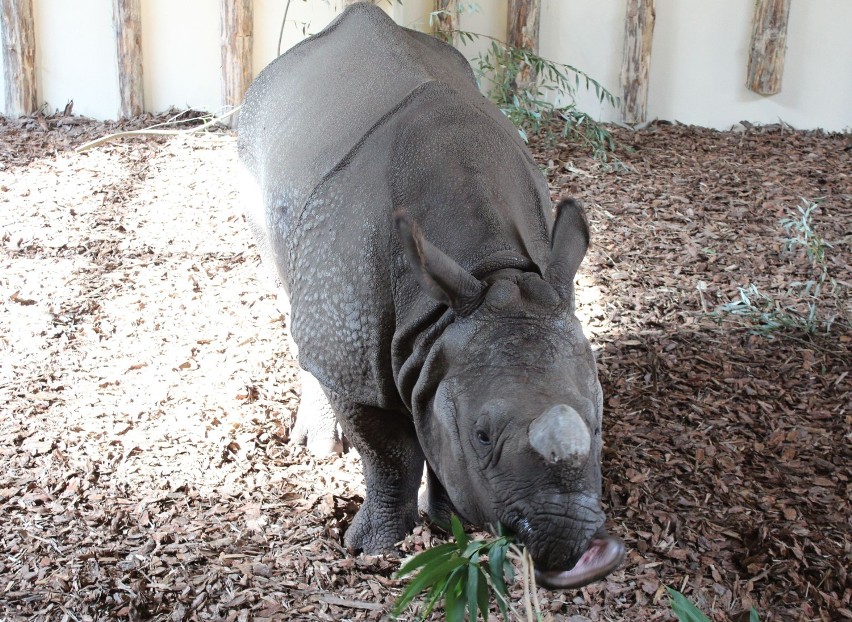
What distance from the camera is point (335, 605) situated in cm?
396

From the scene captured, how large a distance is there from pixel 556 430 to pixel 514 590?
4.63 ft

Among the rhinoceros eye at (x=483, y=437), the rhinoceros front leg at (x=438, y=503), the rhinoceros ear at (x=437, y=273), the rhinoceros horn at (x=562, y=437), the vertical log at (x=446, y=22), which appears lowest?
the rhinoceros front leg at (x=438, y=503)

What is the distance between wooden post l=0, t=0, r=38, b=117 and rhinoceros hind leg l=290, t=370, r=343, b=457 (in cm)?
599

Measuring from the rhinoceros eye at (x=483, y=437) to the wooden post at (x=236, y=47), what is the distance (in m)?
7.33

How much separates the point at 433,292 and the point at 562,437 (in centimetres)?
74

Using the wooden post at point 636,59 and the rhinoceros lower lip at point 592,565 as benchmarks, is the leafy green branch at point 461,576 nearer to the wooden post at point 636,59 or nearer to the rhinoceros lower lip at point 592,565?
the rhinoceros lower lip at point 592,565

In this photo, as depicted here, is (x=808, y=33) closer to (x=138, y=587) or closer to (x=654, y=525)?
(x=654, y=525)

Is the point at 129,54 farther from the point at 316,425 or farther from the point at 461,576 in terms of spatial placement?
the point at 461,576

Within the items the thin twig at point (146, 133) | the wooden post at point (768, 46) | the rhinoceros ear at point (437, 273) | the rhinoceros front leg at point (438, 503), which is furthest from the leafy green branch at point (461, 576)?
the wooden post at point (768, 46)

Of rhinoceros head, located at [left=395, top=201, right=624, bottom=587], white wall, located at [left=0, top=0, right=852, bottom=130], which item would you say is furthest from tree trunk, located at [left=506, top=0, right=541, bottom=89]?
rhinoceros head, located at [left=395, top=201, right=624, bottom=587]

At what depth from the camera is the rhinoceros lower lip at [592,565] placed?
2988 millimetres

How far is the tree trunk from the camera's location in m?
9.44

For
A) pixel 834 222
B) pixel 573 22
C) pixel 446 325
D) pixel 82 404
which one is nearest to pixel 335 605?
pixel 446 325

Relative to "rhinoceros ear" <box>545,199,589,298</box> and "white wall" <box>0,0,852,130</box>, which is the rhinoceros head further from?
"white wall" <box>0,0,852,130</box>
